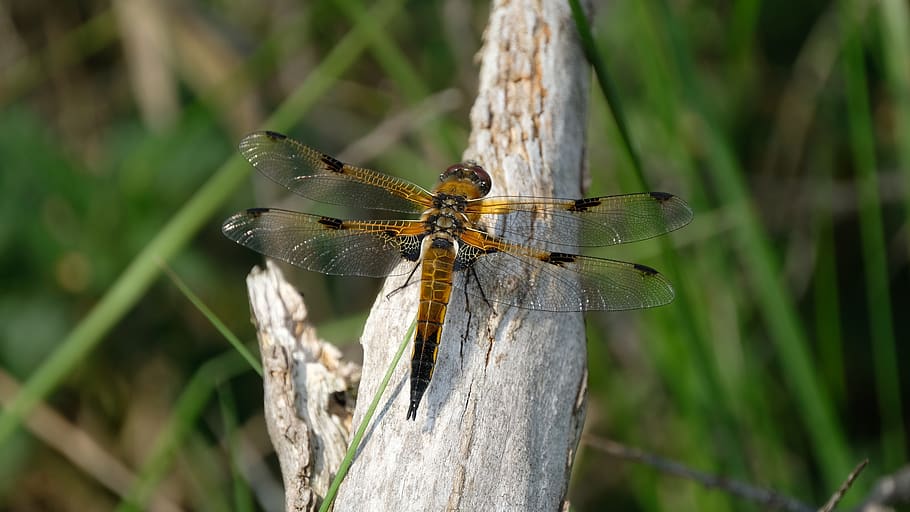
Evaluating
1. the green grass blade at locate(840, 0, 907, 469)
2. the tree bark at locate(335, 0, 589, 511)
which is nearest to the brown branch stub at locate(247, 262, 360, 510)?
the tree bark at locate(335, 0, 589, 511)

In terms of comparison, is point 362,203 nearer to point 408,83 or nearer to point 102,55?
point 408,83

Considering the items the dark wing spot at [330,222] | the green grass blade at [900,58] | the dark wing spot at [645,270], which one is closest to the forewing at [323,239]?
the dark wing spot at [330,222]

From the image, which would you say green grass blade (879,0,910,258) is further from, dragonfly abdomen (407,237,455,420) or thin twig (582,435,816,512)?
dragonfly abdomen (407,237,455,420)

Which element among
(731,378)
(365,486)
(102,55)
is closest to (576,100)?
(365,486)

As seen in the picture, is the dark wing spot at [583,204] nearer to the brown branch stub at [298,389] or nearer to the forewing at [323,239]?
the forewing at [323,239]

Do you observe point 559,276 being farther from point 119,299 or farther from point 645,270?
point 119,299

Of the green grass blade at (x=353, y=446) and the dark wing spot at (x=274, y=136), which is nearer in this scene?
the green grass blade at (x=353, y=446)
